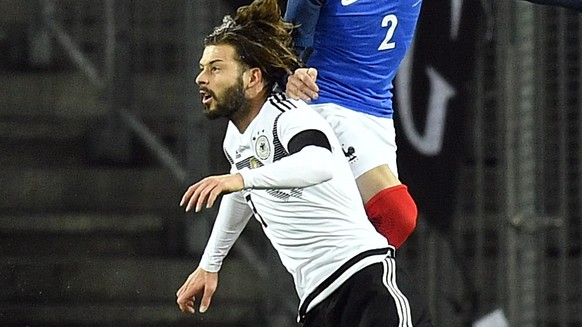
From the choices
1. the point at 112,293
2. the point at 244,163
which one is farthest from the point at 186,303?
the point at 112,293

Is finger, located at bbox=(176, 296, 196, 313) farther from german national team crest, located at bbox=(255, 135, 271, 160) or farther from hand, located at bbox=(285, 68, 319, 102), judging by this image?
hand, located at bbox=(285, 68, 319, 102)

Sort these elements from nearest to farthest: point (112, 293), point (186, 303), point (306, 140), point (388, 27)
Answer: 1. point (306, 140)
2. point (186, 303)
3. point (388, 27)
4. point (112, 293)

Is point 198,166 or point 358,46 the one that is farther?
point 198,166

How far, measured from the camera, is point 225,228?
5836 millimetres

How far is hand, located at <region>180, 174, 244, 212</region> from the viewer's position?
494 centimetres

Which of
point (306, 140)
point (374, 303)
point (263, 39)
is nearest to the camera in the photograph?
point (306, 140)

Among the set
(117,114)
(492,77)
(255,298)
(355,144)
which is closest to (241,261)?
(255,298)

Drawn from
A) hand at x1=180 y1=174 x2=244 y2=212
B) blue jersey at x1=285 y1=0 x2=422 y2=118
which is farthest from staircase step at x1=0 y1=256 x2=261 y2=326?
hand at x1=180 y1=174 x2=244 y2=212

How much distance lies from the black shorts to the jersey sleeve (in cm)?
43

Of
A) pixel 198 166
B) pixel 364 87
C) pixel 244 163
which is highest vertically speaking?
pixel 364 87

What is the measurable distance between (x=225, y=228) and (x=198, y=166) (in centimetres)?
252

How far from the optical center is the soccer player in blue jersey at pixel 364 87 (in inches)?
231

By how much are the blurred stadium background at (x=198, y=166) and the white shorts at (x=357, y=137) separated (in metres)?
1.68

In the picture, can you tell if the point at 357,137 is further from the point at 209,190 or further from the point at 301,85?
the point at 209,190
